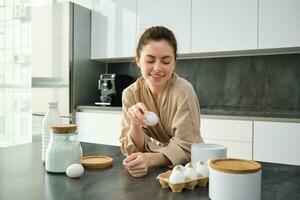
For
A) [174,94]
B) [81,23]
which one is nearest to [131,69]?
[81,23]

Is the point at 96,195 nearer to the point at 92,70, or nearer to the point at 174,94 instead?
the point at 174,94

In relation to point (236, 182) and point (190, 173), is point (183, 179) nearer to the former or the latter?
point (190, 173)

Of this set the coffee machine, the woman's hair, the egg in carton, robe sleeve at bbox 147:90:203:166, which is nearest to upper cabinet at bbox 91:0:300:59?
the coffee machine

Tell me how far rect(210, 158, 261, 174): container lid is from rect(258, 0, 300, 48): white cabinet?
1.96 metres

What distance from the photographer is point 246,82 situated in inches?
112

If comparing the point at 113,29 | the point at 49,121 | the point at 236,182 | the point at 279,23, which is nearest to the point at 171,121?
the point at 49,121

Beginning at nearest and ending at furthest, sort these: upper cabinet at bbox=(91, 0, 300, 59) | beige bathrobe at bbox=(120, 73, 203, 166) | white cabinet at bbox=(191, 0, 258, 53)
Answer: beige bathrobe at bbox=(120, 73, 203, 166), upper cabinet at bbox=(91, 0, 300, 59), white cabinet at bbox=(191, 0, 258, 53)

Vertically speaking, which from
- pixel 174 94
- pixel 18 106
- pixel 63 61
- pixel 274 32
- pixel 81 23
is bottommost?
pixel 18 106

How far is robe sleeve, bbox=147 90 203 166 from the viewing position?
1038 mm

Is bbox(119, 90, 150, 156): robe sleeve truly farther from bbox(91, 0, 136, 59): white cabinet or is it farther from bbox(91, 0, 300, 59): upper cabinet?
bbox(91, 0, 136, 59): white cabinet

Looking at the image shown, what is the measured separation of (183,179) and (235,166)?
0.43 feet

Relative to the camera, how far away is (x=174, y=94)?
122 centimetres

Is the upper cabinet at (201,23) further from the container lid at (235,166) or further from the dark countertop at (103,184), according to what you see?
the container lid at (235,166)

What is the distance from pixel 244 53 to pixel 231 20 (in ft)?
1.19
